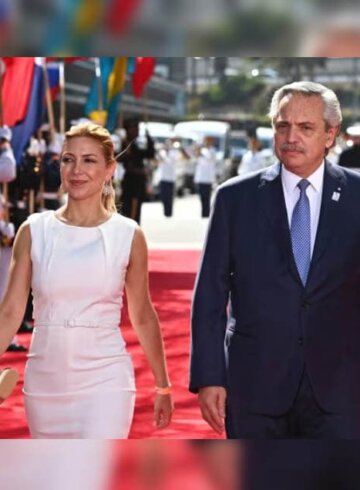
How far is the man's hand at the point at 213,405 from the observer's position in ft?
11.8

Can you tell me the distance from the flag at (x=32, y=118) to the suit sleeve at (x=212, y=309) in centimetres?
680

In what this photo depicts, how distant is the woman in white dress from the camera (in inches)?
151

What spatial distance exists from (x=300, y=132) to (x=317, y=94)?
137 mm

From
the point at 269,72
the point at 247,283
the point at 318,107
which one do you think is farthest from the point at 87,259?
the point at 269,72

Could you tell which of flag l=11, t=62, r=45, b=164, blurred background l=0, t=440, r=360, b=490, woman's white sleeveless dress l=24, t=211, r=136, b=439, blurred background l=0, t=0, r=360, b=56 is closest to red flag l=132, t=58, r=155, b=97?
flag l=11, t=62, r=45, b=164

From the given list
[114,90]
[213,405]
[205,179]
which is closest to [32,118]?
[114,90]

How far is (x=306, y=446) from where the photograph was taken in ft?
7.93

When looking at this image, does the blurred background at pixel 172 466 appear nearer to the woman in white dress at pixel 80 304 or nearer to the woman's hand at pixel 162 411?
A: the woman in white dress at pixel 80 304

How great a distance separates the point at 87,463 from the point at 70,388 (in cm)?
145

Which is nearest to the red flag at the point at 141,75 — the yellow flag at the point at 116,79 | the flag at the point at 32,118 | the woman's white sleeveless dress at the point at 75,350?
the yellow flag at the point at 116,79

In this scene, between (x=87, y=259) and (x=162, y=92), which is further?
(x=162, y=92)

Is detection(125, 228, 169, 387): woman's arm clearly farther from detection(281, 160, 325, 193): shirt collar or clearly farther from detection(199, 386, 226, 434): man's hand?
detection(281, 160, 325, 193): shirt collar

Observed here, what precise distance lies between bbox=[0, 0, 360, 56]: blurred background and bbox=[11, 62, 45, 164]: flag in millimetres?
7990

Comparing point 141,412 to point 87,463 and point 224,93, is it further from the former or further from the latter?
point 224,93
